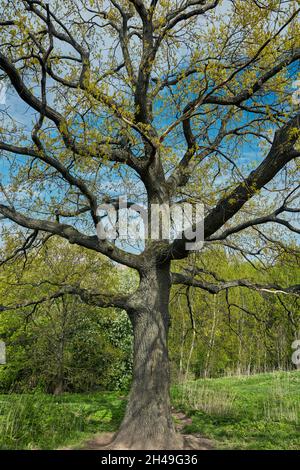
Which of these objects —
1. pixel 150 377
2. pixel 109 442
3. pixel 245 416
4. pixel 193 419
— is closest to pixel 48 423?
pixel 109 442

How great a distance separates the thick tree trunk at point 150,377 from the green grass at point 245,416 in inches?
45.4

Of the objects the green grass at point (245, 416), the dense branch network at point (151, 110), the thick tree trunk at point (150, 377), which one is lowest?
the green grass at point (245, 416)

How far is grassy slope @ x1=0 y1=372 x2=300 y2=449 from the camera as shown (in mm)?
6527

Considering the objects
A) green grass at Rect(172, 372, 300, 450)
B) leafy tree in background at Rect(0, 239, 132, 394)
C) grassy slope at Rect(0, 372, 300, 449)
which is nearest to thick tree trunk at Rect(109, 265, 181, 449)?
grassy slope at Rect(0, 372, 300, 449)

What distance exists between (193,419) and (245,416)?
1.14m

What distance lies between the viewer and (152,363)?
6.68 m

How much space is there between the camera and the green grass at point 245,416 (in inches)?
269

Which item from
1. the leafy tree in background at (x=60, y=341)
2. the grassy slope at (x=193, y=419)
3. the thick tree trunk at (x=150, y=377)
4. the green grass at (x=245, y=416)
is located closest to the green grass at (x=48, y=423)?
the grassy slope at (x=193, y=419)

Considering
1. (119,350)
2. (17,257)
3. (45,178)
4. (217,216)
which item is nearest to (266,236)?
(217,216)

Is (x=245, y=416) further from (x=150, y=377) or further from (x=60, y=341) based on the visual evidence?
(x=60, y=341)

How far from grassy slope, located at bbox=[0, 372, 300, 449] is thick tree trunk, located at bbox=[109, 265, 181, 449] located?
3.44 feet

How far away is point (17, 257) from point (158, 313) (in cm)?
362

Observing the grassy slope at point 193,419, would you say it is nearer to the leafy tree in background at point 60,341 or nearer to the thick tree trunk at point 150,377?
the thick tree trunk at point 150,377

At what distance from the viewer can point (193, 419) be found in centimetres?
884
